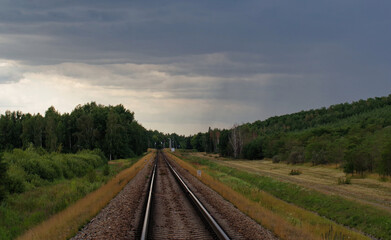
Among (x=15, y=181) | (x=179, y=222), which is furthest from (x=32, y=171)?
(x=179, y=222)

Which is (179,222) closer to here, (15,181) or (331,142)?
(15,181)

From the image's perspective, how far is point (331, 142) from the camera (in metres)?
50.2

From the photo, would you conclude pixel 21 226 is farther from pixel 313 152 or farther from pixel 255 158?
pixel 255 158

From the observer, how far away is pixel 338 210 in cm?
1966

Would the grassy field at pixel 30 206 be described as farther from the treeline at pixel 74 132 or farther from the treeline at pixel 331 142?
the treeline at pixel 74 132

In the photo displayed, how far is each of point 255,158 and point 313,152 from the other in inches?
1369

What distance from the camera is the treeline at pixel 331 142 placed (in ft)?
108

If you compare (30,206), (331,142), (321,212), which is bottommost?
(321,212)

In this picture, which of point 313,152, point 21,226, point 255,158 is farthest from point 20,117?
point 21,226

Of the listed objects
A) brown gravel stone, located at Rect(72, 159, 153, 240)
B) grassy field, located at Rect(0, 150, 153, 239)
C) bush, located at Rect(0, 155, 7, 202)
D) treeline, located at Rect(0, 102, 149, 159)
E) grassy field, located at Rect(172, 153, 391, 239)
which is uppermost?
treeline, located at Rect(0, 102, 149, 159)

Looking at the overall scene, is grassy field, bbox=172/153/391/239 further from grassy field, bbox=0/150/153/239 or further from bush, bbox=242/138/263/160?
bush, bbox=242/138/263/160

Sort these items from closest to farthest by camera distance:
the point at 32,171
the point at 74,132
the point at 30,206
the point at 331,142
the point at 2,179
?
1. the point at 30,206
2. the point at 2,179
3. the point at 32,171
4. the point at 331,142
5. the point at 74,132

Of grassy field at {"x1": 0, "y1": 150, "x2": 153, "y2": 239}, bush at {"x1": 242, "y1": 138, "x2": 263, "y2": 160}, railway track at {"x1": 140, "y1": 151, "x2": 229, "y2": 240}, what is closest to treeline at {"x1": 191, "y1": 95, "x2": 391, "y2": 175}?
bush at {"x1": 242, "y1": 138, "x2": 263, "y2": 160}

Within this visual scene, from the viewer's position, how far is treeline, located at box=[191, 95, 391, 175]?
108 feet
